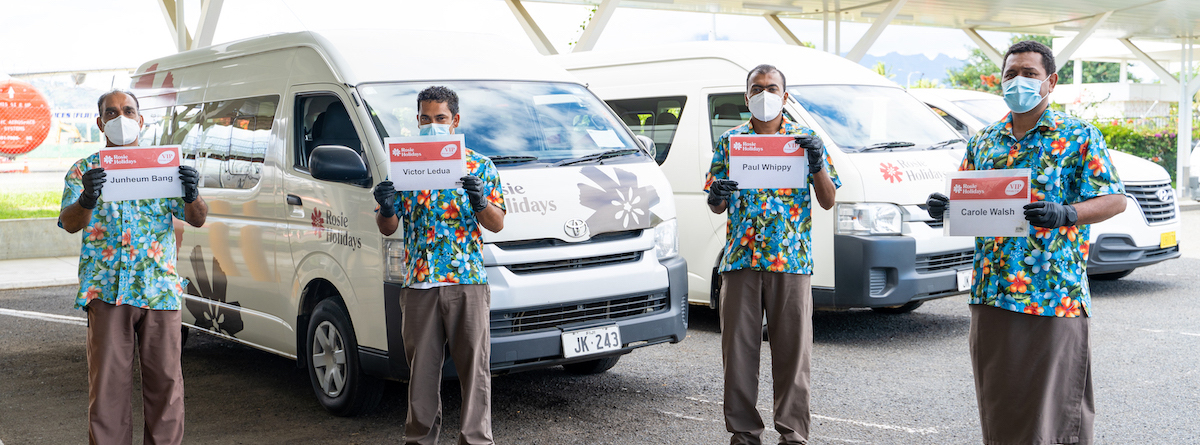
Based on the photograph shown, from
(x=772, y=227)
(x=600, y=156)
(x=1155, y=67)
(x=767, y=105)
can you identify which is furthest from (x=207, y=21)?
(x=1155, y=67)

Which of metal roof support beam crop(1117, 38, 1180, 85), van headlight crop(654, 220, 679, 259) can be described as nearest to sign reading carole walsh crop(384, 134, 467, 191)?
van headlight crop(654, 220, 679, 259)

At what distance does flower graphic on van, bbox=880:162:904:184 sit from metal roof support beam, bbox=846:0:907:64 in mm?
8499

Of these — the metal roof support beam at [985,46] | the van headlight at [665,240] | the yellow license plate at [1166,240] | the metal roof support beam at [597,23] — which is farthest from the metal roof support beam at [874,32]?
the van headlight at [665,240]

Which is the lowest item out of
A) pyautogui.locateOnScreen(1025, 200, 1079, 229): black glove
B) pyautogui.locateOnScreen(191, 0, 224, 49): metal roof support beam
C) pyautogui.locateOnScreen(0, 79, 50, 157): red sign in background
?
pyautogui.locateOnScreen(1025, 200, 1079, 229): black glove

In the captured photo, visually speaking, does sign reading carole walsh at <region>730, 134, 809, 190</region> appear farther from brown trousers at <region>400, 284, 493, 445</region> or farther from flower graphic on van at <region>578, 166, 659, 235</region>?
brown trousers at <region>400, 284, 493, 445</region>

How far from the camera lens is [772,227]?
4363 millimetres

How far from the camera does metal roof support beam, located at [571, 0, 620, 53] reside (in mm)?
12703

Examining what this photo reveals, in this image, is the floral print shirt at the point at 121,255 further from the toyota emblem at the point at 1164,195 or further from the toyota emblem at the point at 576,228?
the toyota emblem at the point at 1164,195

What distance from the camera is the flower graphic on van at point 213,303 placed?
6.18 metres

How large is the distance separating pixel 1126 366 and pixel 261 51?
18.8 ft

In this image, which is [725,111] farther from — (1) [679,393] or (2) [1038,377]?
(2) [1038,377]

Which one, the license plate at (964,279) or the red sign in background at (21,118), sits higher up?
the red sign in background at (21,118)

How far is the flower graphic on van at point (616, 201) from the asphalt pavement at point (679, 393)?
1060 millimetres

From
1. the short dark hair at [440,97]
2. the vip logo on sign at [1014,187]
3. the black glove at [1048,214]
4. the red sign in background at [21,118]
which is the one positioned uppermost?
the red sign in background at [21,118]
